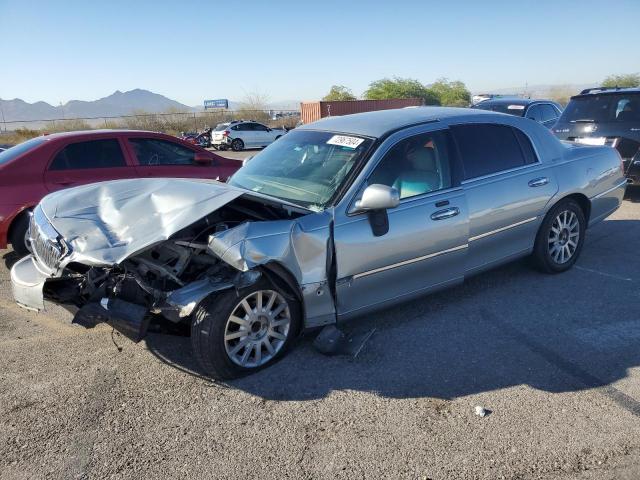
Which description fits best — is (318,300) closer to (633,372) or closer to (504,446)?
(504,446)

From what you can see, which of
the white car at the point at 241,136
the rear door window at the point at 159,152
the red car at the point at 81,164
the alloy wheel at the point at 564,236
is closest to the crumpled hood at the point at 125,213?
the red car at the point at 81,164

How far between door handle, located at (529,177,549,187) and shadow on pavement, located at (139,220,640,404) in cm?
100

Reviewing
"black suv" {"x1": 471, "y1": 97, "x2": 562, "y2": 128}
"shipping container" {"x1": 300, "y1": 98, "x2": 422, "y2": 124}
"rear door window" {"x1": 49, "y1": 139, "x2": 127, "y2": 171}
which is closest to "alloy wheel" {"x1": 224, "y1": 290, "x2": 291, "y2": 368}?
"rear door window" {"x1": 49, "y1": 139, "x2": 127, "y2": 171}

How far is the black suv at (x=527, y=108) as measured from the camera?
11.6 meters

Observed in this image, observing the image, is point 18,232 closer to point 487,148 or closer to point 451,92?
point 487,148

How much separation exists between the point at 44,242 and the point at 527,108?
35.9 ft

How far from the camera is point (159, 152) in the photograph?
7.29 metres

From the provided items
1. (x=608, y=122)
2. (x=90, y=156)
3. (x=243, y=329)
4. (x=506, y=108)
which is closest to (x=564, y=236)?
(x=243, y=329)

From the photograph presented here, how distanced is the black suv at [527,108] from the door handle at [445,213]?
8107 mm

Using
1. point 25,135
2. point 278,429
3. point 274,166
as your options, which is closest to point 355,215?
point 274,166

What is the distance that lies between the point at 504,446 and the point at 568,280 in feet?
9.61

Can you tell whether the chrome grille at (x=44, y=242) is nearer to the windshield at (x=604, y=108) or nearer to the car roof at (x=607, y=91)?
the windshield at (x=604, y=108)

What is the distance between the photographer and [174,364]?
3.72 metres

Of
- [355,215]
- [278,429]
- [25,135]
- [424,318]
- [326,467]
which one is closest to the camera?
[326,467]
